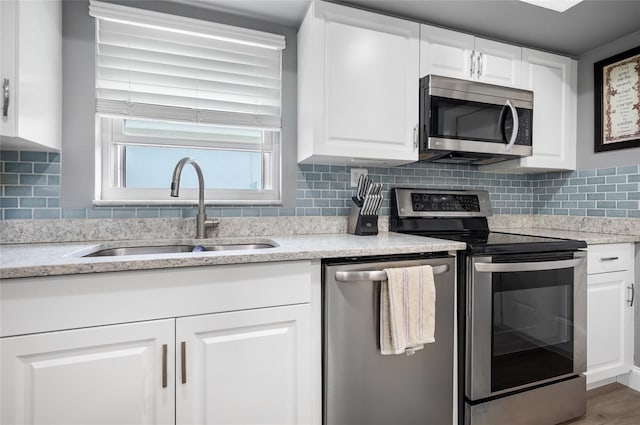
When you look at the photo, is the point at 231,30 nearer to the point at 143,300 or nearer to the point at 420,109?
the point at 420,109

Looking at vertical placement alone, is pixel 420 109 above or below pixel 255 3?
below

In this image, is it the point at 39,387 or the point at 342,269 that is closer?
the point at 39,387

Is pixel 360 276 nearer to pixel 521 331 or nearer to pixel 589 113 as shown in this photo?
pixel 521 331

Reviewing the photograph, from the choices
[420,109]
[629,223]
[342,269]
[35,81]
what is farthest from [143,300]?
[629,223]

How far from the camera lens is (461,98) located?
1884 millimetres

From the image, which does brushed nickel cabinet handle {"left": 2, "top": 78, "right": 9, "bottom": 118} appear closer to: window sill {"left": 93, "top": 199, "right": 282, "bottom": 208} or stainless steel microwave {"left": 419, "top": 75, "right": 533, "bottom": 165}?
window sill {"left": 93, "top": 199, "right": 282, "bottom": 208}

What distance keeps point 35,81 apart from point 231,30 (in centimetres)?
94

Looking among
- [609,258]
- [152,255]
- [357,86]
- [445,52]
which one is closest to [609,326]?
[609,258]

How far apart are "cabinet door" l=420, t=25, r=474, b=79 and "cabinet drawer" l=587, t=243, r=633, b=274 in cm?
121

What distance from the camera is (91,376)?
106 cm

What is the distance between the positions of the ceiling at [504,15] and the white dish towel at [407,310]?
1.38 meters

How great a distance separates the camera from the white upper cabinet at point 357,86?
5.53 feet

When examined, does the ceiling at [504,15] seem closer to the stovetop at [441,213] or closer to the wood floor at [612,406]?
the stovetop at [441,213]

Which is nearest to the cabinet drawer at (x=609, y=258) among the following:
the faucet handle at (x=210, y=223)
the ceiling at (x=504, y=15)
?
the ceiling at (x=504, y=15)
